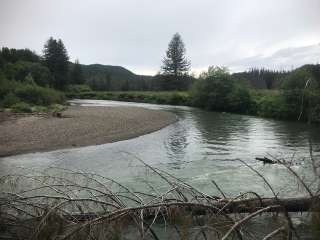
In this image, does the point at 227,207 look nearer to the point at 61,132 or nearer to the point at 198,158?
the point at 198,158

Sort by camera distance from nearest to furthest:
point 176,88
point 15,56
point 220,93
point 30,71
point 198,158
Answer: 1. point 198,158
2. point 220,93
3. point 30,71
4. point 176,88
5. point 15,56

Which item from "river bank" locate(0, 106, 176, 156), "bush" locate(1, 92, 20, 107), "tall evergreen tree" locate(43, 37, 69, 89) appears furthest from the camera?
"tall evergreen tree" locate(43, 37, 69, 89)

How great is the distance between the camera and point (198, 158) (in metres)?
17.3

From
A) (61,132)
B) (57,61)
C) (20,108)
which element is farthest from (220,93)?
(57,61)

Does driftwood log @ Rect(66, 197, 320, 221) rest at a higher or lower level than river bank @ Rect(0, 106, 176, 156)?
higher

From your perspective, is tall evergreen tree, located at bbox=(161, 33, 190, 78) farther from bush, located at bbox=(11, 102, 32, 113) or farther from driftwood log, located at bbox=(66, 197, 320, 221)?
driftwood log, located at bbox=(66, 197, 320, 221)

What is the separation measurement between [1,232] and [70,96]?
287 ft

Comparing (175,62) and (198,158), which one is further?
(175,62)

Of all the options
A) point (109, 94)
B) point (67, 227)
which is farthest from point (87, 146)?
point (109, 94)

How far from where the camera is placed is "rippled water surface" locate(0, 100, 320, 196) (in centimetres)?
1266

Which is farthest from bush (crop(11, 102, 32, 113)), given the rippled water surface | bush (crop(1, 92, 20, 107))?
the rippled water surface

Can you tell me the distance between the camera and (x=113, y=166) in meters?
15.6

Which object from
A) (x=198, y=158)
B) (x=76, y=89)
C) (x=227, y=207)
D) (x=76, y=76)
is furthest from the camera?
(x=76, y=76)

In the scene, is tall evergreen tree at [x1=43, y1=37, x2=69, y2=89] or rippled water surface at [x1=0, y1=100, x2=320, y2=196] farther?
tall evergreen tree at [x1=43, y1=37, x2=69, y2=89]
